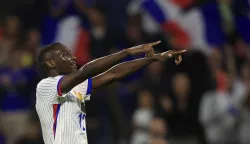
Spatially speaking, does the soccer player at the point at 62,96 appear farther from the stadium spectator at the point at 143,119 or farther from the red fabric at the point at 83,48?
the red fabric at the point at 83,48

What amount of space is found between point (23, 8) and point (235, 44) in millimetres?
3800

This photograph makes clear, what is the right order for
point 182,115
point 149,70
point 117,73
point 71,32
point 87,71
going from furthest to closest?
point 71,32 → point 149,70 → point 182,115 → point 117,73 → point 87,71

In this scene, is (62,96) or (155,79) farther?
(155,79)

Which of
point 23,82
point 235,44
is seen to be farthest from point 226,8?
point 23,82

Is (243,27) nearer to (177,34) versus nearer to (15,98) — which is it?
(177,34)

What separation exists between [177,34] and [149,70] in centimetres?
108

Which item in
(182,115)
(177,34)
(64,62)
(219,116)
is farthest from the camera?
(177,34)

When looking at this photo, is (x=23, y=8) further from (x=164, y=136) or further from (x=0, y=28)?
(x=164, y=136)

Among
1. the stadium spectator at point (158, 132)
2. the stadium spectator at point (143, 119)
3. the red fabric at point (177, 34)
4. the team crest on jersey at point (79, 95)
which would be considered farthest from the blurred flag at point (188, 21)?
the team crest on jersey at point (79, 95)

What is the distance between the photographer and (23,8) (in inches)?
453

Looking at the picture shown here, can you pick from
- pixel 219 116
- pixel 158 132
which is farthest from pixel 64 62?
pixel 219 116

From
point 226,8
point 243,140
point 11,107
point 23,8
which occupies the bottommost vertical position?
point 243,140

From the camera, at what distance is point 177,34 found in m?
10.2

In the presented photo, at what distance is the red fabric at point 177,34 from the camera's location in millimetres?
10117
